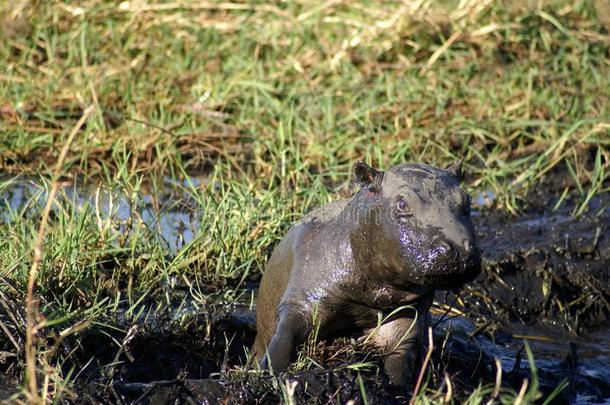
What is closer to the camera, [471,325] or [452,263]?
[452,263]

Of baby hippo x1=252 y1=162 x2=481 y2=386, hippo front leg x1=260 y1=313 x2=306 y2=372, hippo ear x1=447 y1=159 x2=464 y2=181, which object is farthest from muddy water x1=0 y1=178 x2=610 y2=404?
hippo ear x1=447 y1=159 x2=464 y2=181

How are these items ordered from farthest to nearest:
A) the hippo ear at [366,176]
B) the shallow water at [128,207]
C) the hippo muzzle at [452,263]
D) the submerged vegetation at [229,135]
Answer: the shallow water at [128,207] → the submerged vegetation at [229,135] → the hippo ear at [366,176] → the hippo muzzle at [452,263]

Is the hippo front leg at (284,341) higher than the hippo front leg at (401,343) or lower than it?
higher

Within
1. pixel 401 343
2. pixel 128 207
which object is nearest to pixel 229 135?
pixel 128 207

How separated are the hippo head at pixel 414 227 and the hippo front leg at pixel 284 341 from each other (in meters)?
0.39

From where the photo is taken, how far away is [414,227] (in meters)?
4.67

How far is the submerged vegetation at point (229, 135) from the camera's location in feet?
18.8

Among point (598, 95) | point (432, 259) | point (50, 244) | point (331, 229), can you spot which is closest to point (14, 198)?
point (50, 244)

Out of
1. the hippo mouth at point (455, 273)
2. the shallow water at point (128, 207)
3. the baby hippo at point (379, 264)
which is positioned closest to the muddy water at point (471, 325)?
the shallow water at point (128, 207)

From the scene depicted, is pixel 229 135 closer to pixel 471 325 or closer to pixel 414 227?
pixel 471 325

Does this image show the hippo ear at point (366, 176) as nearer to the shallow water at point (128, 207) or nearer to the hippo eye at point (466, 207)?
the hippo eye at point (466, 207)

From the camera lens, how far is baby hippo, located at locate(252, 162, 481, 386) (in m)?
4.61

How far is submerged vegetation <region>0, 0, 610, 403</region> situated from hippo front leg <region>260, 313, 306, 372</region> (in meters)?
0.12

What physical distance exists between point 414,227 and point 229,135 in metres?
4.35
